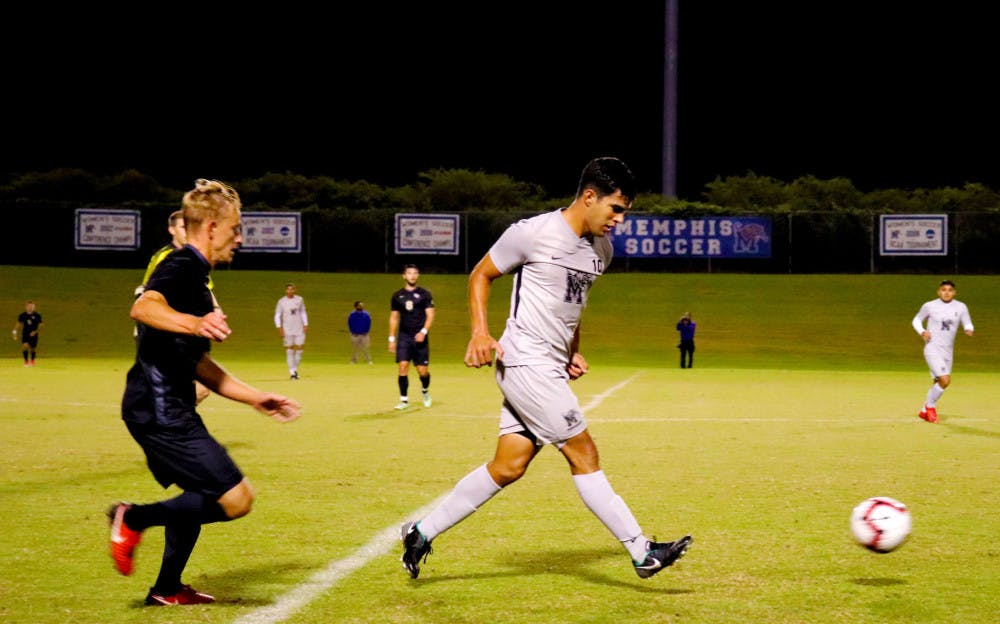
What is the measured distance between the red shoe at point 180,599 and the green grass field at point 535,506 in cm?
8

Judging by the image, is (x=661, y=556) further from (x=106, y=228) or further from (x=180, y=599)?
(x=106, y=228)

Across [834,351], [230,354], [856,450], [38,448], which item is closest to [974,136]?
[834,351]

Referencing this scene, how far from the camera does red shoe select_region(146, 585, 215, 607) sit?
228 inches

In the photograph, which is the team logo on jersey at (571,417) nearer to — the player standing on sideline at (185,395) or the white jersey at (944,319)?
the player standing on sideline at (185,395)

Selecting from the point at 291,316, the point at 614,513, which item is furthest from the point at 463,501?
the point at 291,316

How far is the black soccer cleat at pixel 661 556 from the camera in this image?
5977 mm

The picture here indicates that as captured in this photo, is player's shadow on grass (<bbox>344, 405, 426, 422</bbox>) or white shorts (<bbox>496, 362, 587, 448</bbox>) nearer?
white shorts (<bbox>496, 362, 587, 448</bbox>)

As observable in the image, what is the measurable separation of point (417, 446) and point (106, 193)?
155 feet

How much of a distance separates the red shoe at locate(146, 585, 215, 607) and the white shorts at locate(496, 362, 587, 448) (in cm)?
179

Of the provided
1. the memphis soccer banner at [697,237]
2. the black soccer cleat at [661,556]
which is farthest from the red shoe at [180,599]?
the memphis soccer banner at [697,237]

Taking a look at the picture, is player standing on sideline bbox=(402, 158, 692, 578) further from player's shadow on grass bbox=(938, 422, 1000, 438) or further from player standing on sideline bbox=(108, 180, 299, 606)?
player's shadow on grass bbox=(938, 422, 1000, 438)

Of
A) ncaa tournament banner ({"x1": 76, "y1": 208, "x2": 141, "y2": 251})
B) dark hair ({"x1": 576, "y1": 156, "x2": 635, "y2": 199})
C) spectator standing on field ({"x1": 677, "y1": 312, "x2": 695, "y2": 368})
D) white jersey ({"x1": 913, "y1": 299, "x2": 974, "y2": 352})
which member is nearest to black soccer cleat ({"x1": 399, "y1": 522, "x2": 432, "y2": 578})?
dark hair ({"x1": 576, "y1": 156, "x2": 635, "y2": 199})

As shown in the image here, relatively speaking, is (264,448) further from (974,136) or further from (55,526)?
(974,136)

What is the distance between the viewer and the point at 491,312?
42.9 metres
